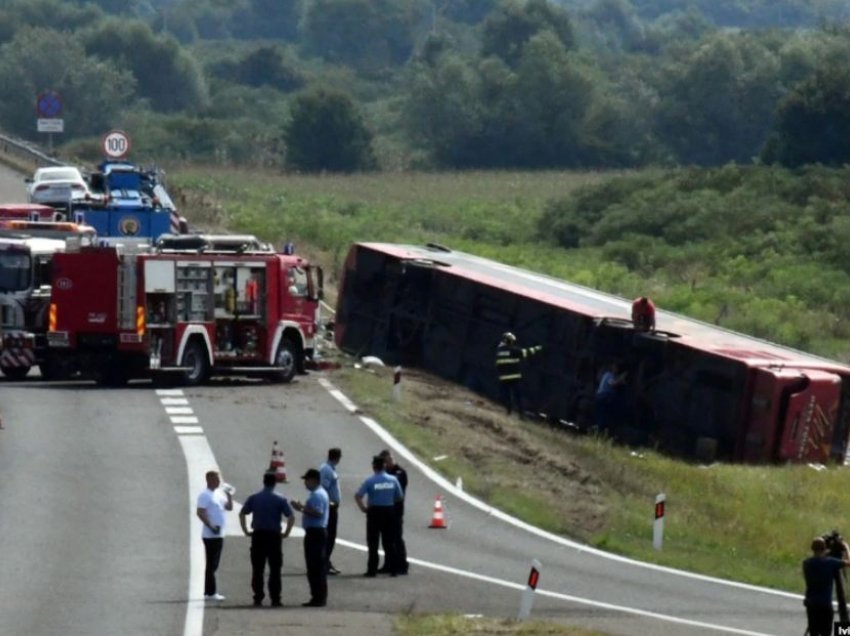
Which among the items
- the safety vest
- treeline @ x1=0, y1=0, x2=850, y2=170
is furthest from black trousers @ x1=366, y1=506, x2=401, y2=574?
treeline @ x1=0, y1=0, x2=850, y2=170

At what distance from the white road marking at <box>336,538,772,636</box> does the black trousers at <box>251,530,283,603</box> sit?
10.7 ft

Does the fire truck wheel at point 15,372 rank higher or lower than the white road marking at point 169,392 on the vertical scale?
lower

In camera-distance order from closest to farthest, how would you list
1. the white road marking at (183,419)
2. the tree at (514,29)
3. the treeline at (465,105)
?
the white road marking at (183,419) → the treeline at (465,105) → the tree at (514,29)

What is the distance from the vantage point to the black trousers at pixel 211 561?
66.4 feet

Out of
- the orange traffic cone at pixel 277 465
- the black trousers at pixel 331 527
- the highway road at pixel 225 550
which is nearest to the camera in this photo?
the highway road at pixel 225 550

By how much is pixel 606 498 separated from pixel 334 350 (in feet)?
48.3

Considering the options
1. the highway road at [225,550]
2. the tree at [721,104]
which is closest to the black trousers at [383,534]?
the highway road at [225,550]

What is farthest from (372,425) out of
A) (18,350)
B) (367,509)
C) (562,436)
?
(367,509)

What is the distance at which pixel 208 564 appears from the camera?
67.1 feet

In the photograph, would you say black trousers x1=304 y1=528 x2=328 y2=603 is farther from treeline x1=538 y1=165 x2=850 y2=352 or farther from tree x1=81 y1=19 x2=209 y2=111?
tree x1=81 y1=19 x2=209 y2=111

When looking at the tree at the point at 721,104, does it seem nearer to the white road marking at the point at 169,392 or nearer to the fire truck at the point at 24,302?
the fire truck at the point at 24,302

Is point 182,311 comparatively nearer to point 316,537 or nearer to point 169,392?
point 169,392

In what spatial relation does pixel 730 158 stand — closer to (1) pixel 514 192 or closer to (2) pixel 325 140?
(2) pixel 325 140

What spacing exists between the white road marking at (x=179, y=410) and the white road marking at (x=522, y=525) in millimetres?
2650
